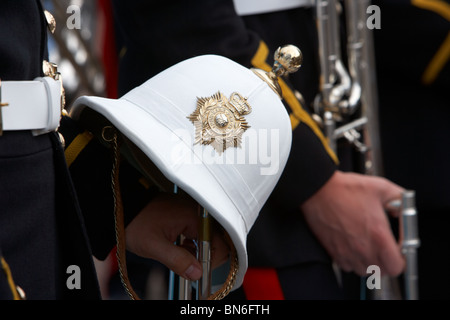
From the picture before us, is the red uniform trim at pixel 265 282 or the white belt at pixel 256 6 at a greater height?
the white belt at pixel 256 6

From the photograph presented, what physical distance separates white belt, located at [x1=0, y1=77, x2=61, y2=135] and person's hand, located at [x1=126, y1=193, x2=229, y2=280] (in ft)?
0.81

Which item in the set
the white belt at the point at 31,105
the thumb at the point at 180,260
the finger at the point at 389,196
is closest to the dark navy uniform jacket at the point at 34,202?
the white belt at the point at 31,105

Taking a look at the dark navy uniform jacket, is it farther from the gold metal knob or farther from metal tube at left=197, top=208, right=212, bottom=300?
the gold metal knob

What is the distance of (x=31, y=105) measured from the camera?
639 mm

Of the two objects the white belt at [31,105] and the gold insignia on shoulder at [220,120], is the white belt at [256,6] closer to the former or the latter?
the gold insignia on shoulder at [220,120]

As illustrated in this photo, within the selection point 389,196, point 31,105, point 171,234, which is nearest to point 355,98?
point 389,196

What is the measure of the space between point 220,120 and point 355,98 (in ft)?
2.09

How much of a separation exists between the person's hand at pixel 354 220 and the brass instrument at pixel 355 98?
0.07m

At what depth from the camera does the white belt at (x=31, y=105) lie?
0.62 metres

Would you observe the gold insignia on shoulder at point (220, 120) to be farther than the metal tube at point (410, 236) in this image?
No

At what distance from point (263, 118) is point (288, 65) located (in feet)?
0.35

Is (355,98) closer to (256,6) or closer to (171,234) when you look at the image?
(256,6)

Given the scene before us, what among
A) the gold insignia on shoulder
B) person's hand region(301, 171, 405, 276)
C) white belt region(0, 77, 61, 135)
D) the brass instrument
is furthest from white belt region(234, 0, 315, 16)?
white belt region(0, 77, 61, 135)

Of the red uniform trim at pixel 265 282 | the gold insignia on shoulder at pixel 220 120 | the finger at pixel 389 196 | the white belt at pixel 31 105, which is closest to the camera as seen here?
the white belt at pixel 31 105
